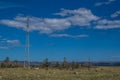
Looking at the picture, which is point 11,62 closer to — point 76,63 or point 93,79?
point 76,63

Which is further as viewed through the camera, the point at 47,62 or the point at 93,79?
the point at 47,62

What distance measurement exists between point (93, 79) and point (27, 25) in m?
46.8

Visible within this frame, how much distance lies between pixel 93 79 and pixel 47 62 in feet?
263

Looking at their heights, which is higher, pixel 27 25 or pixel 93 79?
pixel 27 25

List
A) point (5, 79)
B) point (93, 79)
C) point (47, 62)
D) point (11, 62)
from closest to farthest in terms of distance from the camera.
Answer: point (5, 79), point (93, 79), point (47, 62), point (11, 62)

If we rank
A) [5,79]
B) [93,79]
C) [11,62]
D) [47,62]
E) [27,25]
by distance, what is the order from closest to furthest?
[5,79] < [93,79] < [27,25] < [47,62] < [11,62]

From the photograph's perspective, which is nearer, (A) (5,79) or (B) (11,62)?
(A) (5,79)

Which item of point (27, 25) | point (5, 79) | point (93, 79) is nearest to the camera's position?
point (5, 79)

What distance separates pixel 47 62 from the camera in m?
116

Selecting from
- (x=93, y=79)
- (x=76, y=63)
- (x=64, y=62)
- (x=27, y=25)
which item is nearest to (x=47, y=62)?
(x=64, y=62)

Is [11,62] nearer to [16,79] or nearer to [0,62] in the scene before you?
[0,62]

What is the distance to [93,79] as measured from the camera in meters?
36.0

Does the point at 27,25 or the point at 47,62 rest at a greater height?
the point at 27,25

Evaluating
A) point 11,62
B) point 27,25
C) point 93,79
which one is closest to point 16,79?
point 93,79
